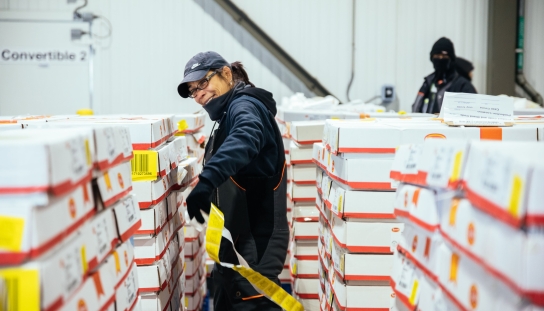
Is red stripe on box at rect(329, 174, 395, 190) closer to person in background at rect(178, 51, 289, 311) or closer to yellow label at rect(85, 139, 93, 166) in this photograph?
person in background at rect(178, 51, 289, 311)

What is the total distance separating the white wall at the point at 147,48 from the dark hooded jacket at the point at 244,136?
485 centimetres

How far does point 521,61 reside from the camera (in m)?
7.97

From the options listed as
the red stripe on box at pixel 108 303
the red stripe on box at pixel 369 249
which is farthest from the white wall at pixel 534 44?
the red stripe on box at pixel 108 303

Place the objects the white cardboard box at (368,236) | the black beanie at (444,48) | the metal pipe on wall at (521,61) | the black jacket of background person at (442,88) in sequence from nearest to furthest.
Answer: the white cardboard box at (368,236) < the black jacket of background person at (442,88) < the black beanie at (444,48) < the metal pipe on wall at (521,61)

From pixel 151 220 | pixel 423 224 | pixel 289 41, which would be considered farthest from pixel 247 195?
pixel 289 41

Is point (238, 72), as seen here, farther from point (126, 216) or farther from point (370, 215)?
point (126, 216)

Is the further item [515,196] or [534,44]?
[534,44]

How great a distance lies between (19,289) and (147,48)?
7154 mm

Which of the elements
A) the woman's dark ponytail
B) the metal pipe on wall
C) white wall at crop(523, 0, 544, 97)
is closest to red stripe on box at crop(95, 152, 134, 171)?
the woman's dark ponytail

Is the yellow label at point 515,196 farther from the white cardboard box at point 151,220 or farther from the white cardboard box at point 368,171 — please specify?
the white cardboard box at point 151,220

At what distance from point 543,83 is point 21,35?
7459 millimetres

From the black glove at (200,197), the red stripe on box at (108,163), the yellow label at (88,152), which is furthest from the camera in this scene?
the black glove at (200,197)

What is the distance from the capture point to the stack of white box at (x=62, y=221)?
1.14m

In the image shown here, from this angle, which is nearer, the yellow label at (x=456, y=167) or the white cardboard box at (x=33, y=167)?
the white cardboard box at (x=33, y=167)
